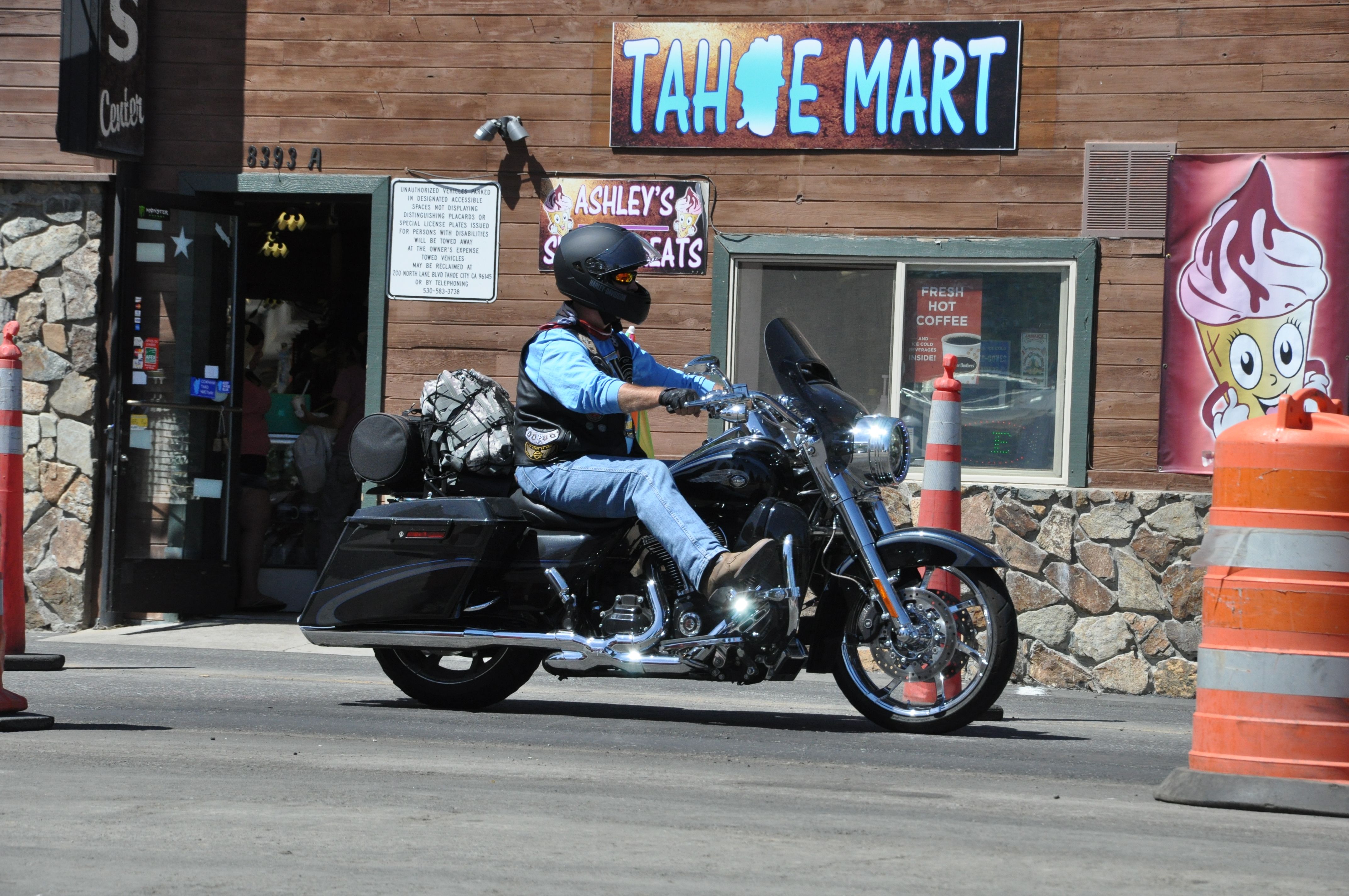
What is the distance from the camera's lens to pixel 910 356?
35.0 feet

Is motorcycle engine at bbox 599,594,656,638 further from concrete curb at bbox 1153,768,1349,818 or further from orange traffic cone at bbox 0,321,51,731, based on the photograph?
orange traffic cone at bbox 0,321,51,731

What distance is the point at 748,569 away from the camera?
6094 millimetres

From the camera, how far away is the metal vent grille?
Answer: 33.6 feet

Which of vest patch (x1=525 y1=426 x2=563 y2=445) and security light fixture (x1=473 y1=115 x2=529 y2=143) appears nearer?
vest patch (x1=525 y1=426 x2=563 y2=445)

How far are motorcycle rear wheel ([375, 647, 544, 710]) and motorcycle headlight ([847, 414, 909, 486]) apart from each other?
1.60m

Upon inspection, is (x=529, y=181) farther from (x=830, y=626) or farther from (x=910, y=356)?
(x=830, y=626)

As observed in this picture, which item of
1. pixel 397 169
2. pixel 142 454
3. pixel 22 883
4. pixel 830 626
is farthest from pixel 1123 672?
pixel 22 883

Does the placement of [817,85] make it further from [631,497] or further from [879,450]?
[631,497]

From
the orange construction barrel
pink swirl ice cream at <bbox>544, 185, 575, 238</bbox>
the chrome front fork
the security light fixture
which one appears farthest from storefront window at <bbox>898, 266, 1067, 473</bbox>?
the orange construction barrel

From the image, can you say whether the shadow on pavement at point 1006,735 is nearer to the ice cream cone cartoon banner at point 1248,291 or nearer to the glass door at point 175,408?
the ice cream cone cartoon banner at point 1248,291

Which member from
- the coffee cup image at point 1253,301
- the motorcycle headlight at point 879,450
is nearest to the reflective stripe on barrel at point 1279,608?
the motorcycle headlight at point 879,450

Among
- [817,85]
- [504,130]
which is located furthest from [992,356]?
[504,130]

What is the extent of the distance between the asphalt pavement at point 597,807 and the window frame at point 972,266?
122 inches

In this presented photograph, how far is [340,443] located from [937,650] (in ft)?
24.0
